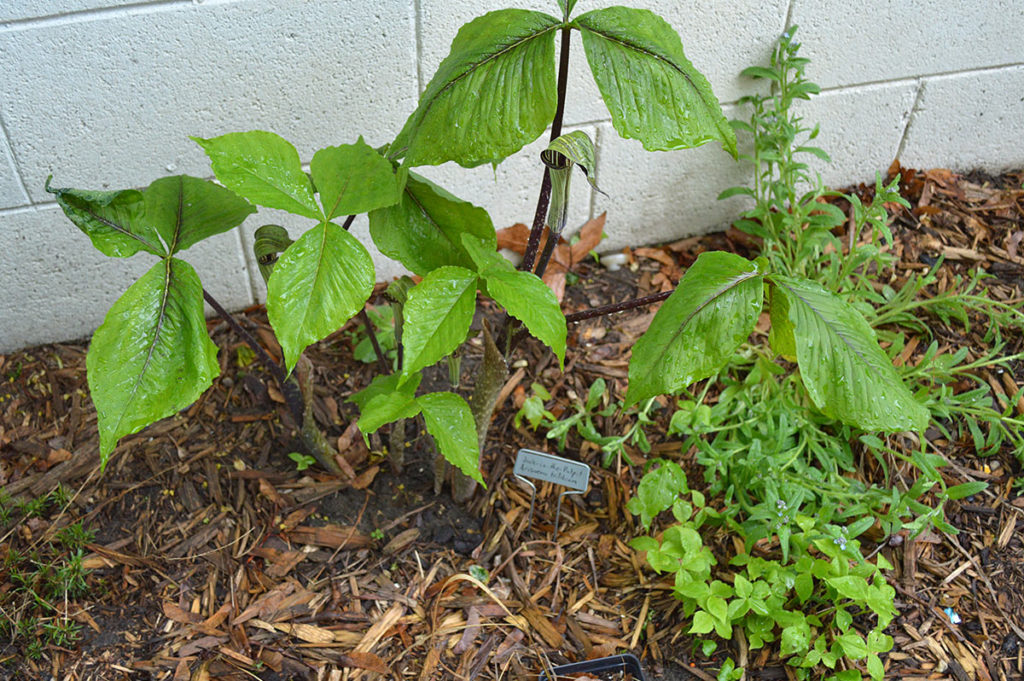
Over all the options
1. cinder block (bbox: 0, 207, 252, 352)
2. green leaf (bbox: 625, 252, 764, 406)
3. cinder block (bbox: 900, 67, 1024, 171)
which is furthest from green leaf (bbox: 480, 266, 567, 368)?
cinder block (bbox: 900, 67, 1024, 171)

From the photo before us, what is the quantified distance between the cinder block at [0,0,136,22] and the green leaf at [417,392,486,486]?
1.17 metres

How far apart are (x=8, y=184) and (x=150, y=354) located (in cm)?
96

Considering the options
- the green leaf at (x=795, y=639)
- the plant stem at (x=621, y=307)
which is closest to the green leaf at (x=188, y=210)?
the plant stem at (x=621, y=307)

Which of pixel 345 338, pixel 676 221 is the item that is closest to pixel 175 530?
pixel 345 338

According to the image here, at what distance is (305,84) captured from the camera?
1.98 m

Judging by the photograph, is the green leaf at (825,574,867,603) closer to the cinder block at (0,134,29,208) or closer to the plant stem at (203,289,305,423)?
the plant stem at (203,289,305,423)

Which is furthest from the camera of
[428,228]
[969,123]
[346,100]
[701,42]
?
[969,123]

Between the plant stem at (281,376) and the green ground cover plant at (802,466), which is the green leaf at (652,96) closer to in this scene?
the green ground cover plant at (802,466)

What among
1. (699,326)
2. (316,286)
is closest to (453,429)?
(316,286)

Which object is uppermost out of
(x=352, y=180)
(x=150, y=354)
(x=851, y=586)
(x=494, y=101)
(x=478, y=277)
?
(x=494, y=101)

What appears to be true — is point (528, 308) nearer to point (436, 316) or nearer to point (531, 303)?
point (531, 303)

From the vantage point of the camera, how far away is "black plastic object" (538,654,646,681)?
5.38 feet

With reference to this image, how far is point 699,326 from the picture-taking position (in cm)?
127

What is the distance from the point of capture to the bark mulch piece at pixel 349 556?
168 cm
